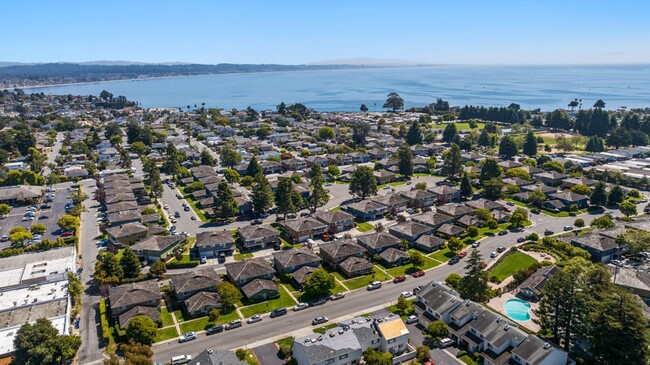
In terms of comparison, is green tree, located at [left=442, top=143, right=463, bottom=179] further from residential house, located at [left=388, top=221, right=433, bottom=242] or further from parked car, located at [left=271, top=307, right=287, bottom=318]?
parked car, located at [left=271, top=307, right=287, bottom=318]

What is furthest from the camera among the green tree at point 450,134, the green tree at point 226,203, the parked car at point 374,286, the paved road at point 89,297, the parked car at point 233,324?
the green tree at point 450,134

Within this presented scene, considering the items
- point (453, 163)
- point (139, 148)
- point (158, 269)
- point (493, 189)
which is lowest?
point (158, 269)

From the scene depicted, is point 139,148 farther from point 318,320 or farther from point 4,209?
point 318,320

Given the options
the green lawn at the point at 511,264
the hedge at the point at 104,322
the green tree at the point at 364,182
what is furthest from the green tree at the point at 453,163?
the hedge at the point at 104,322

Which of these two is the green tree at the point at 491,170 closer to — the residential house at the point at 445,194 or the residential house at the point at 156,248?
the residential house at the point at 445,194

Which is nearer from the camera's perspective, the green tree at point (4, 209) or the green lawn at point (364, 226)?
the green lawn at point (364, 226)

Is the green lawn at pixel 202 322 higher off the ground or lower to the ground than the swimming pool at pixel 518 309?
higher

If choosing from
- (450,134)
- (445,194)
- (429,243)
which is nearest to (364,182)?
(445,194)
